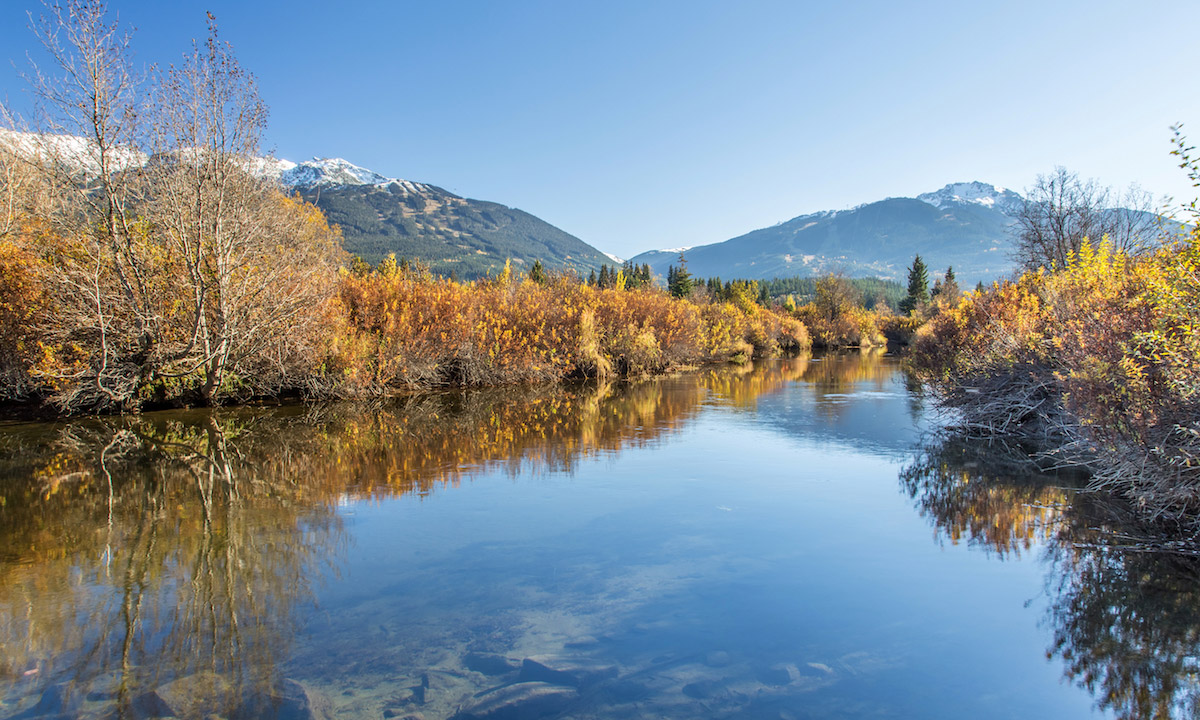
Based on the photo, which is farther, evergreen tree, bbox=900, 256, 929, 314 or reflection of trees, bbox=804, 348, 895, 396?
evergreen tree, bbox=900, 256, 929, 314

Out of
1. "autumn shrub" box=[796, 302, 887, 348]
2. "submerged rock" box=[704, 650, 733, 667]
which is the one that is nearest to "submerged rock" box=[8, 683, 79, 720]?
"submerged rock" box=[704, 650, 733, 667]

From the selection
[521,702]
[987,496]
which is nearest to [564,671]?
[521,702]

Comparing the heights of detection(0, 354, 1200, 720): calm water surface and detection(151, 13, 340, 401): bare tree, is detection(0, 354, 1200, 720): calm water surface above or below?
below

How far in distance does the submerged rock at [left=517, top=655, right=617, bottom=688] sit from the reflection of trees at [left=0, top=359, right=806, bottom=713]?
182cm

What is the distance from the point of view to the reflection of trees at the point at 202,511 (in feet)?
15.2

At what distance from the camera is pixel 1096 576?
242 inches

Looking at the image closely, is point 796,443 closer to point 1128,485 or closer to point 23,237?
point 1128,485

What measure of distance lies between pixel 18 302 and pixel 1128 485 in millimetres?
21939

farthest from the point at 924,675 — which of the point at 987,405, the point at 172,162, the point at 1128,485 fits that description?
the point at 172,162

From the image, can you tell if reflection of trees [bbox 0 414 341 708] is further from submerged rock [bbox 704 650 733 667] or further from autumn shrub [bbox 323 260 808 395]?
autumn shrub [bbox 323 260 808 395]

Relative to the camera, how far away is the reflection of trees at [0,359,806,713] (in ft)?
15.2

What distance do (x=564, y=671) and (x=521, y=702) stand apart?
0.47m

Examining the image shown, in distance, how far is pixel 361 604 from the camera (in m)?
5.50

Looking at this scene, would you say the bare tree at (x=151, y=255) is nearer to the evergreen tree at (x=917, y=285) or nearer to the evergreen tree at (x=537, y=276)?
the evergreen tree at (x=537, y=276)
